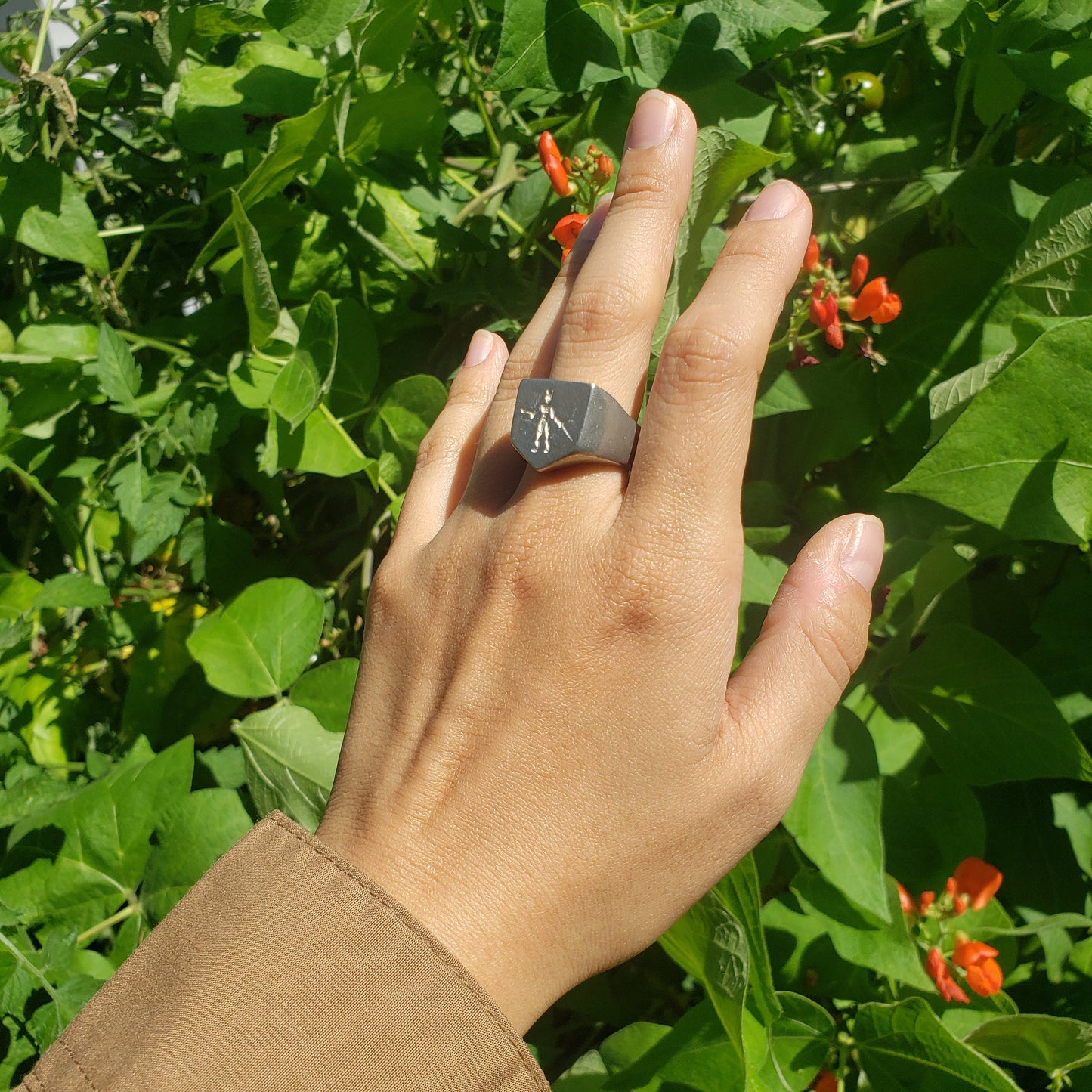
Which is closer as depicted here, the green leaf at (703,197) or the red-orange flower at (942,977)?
the green leaf at (703,197)

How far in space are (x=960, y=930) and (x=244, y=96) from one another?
162 centimetres

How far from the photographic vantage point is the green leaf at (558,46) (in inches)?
43.1

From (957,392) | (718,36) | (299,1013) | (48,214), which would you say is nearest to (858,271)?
(957,392)

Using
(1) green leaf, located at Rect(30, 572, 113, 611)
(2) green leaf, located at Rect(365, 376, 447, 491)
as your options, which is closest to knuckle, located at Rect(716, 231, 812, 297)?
(2) green leaf, located at Rect(365, 376, 447, 491)

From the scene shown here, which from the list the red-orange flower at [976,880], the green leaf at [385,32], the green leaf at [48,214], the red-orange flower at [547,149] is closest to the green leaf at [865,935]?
the red-orange flower at [976,880]

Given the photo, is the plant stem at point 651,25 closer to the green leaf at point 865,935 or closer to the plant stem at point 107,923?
the green leaf at point 865,935

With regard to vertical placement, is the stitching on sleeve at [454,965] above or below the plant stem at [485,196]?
below

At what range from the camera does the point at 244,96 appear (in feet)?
4.45

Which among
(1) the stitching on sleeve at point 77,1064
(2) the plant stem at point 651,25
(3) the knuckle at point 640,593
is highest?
(2) the plant stem at point 651,25

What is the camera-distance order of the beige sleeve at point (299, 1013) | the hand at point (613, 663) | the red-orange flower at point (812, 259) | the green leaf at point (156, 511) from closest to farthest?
1. the beige sleeve at point (299, 1013)
2. the hand at point (613, 663)
3. the red-orange flower at point (812, 259)
4. the green leaf at point (156, 511)

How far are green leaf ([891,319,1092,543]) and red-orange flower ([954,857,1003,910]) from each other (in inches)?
21.2

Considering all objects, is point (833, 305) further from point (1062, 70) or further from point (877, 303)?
point (1062, 70)

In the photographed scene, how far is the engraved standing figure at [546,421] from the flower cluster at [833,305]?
45 cm

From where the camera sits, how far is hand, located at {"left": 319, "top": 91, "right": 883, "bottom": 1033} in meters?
0.85
